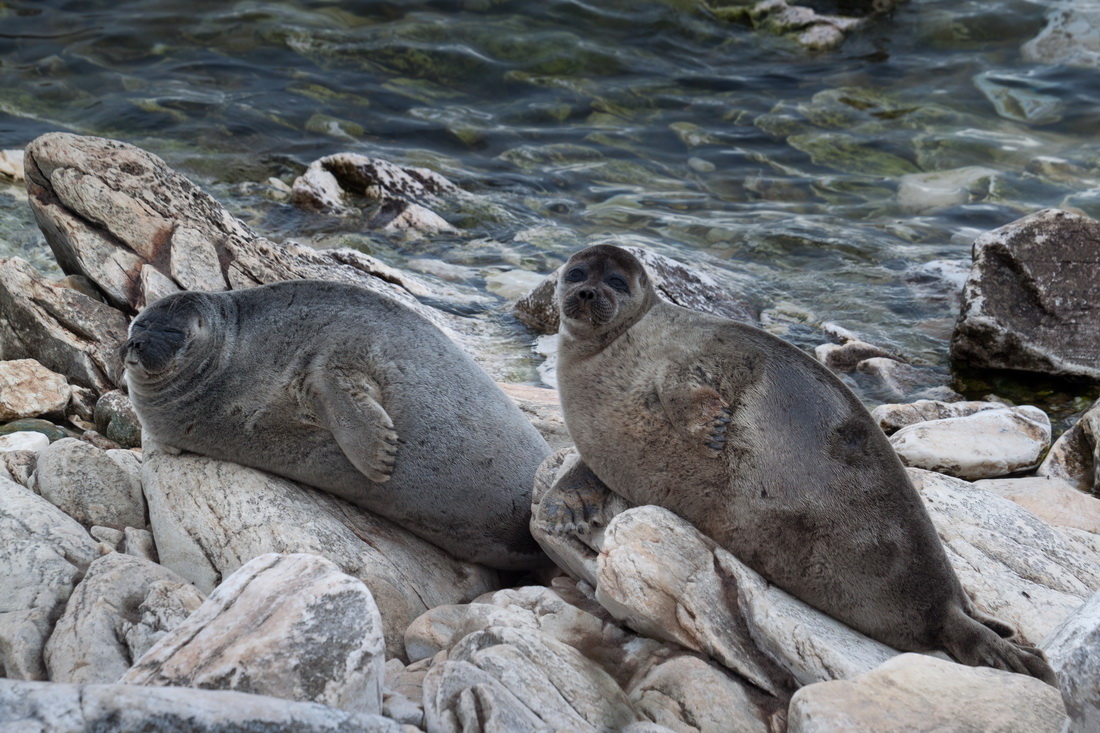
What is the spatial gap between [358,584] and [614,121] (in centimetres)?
1338

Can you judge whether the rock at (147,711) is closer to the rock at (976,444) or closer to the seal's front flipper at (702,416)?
the seal's front flipper at (702,416)

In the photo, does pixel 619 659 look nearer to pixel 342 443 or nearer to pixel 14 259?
pixel 342 443

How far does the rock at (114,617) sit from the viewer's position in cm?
387

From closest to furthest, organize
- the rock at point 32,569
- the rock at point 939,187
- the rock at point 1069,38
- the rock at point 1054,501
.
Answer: the rock at point 32,569 → the rock at point 1054,501 → the rock at point 939,187 → the rock at point 1069,38

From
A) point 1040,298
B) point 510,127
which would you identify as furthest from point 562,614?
point 510,127

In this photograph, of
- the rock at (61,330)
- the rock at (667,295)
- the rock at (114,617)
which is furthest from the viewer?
the rock at (667,295)

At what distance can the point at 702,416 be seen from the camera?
4.30 metres

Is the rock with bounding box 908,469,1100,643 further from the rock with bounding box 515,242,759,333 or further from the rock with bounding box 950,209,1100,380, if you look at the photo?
the rock with bounding box 950,209,1100,380

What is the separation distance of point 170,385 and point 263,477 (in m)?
0.68

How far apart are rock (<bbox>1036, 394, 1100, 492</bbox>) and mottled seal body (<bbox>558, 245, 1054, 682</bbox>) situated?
320cm

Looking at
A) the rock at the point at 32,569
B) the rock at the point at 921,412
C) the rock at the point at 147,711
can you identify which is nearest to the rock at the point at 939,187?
the rock at the point at 921,412

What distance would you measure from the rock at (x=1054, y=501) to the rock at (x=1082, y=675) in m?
3.04

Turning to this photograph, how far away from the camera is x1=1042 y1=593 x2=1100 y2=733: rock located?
2.84m

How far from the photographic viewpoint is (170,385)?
17.4 feet
